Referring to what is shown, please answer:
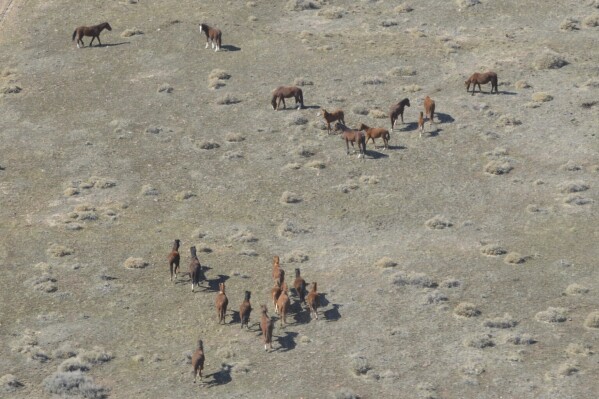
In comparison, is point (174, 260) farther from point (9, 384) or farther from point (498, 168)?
point (498, 168)

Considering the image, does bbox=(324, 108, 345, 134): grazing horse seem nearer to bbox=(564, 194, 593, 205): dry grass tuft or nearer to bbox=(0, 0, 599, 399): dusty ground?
bbox=(0, 0, 599, 399): dusty ground

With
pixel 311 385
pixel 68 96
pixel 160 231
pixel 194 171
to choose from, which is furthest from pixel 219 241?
pixel 68 96

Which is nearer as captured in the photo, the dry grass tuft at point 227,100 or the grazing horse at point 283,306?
the grazing horse at point 283,306

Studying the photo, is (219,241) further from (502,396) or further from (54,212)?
(502,396)

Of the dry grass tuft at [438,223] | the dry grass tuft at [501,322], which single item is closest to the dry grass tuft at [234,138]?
the dry grass tuft at [438,223]

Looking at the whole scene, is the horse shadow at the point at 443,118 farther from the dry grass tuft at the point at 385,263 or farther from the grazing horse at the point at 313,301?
the grazing horse at the point at 313,301

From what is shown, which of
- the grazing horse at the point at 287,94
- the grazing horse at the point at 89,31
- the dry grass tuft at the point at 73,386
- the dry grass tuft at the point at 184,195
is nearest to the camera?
the dry grass tuft at the point at 73,386

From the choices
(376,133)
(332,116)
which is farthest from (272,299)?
(332,116)
